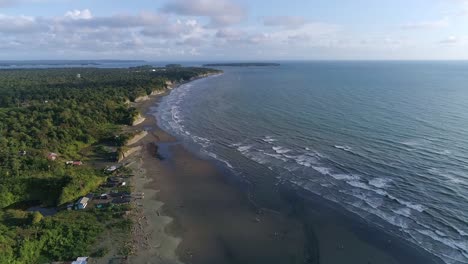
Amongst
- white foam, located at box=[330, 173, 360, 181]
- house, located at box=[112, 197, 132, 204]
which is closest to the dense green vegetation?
house, located at box=[112, 197, 132, 204]

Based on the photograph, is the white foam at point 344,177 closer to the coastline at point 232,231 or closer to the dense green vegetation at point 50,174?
the coastline at point 232,231

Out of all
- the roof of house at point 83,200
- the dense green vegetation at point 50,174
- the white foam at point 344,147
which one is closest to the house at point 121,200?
the roof of house at point 83,200

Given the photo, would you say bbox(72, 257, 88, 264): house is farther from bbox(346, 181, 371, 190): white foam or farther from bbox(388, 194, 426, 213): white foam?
bbox(388, 194, 426, 213): white foam

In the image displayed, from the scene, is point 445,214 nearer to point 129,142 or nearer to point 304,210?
point 304,210

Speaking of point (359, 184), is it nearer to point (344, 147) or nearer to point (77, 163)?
point (344, 147)

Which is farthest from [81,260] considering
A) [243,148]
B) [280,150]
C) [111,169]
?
[280,150]

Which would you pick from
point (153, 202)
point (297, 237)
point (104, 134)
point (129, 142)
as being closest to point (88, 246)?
point (153, 202)
